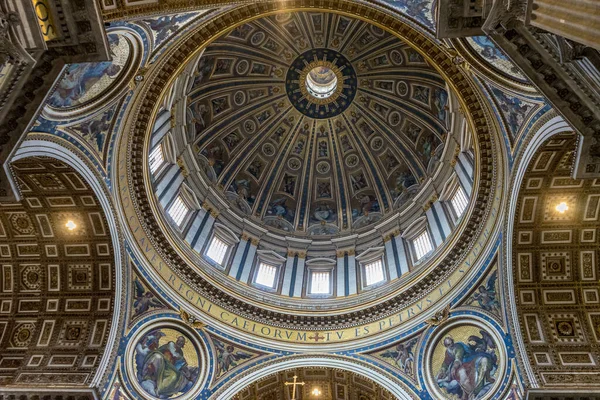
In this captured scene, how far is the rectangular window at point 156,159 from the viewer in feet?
77.4

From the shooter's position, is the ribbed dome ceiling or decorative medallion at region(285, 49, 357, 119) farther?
decorative medallion at region(285, 49, 357, 119)

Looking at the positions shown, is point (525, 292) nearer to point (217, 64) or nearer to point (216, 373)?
point (216, 373)

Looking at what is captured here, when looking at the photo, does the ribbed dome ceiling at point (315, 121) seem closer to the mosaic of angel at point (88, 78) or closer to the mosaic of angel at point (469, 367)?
the mosaic of angel at point (469, 367)

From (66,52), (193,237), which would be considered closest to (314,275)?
(193,237)

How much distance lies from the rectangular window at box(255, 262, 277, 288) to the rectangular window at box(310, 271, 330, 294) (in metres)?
2.25

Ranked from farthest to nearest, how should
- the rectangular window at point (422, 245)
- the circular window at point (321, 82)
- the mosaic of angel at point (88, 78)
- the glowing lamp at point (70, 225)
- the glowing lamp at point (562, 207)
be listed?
the circular window at point (321, 82) < the rectangular window at point (422, 245) < the glowing lamp at point (70, 225) < the glowing lamp at point (562, 207) < the mosaic of angel at point (88, 78)

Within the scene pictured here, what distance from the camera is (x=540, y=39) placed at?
371 inches

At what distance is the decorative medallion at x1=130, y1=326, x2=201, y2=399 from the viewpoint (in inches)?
773

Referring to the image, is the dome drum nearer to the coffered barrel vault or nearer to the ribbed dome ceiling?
the ribbed dome ceiling

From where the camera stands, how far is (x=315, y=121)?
37.6 m

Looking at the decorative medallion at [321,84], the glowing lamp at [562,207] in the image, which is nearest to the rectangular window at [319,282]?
the glowing lamp at [562,207]

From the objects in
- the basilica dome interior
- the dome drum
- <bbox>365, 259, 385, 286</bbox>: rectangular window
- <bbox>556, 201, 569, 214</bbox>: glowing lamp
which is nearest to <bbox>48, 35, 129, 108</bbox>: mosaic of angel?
the basilica dome interior

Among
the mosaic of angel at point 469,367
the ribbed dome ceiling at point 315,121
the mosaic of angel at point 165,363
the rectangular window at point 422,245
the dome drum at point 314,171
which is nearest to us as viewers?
the mosaic of angel at point 469,367

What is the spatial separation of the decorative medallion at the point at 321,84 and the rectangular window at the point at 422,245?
1400 centimetres
